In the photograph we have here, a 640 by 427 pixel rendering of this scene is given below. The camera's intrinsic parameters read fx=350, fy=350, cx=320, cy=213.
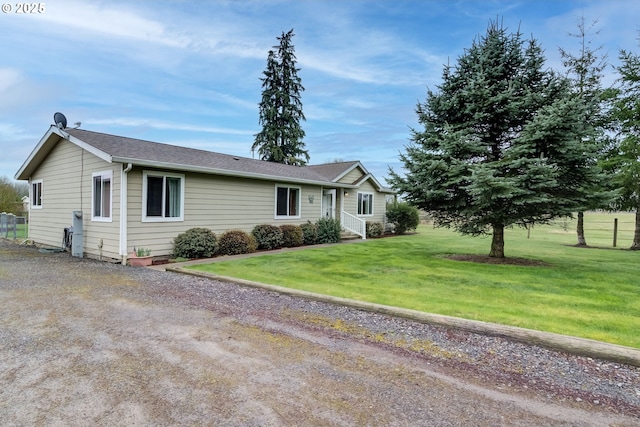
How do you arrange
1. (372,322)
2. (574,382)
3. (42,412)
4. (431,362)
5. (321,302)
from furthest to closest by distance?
(321,302) → (372,322) → (431,362) → (574,382) → (42,412)

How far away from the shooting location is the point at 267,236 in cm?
1304

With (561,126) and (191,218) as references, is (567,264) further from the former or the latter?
(191,218)

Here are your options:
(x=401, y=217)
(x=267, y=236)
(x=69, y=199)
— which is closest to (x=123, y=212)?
(x=69, y=199)

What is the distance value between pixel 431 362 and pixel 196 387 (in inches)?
89.8

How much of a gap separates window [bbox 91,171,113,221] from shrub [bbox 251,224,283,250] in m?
4.71

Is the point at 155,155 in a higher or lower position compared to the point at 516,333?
higher

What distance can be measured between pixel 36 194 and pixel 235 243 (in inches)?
373

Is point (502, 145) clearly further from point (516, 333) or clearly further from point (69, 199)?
point (69, 199)

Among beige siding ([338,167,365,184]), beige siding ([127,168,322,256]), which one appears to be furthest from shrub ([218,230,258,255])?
beige siding ([338,167,365,184])

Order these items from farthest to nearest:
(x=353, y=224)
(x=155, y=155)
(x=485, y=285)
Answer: (x=353, y=224) < (x=155, y=155) < (x=485, y=285)

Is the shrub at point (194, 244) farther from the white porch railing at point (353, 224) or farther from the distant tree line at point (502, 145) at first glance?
the white porch railing at point (353, 224)

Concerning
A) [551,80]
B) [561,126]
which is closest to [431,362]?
[561,126]

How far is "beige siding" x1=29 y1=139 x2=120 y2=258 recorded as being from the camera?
392 inches

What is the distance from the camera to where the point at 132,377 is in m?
3.15
